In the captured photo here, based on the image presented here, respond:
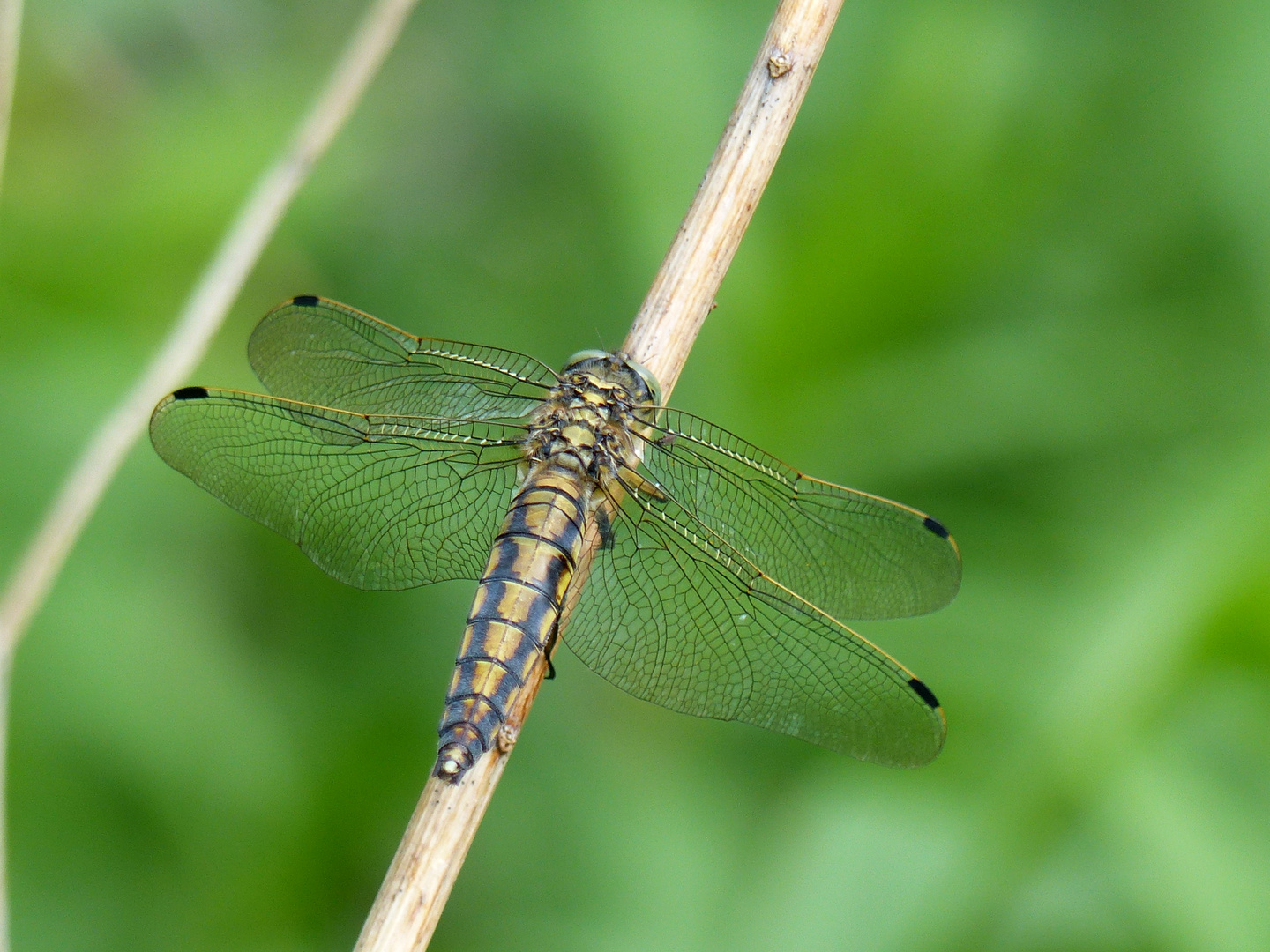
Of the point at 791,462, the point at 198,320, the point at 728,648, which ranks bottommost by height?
the point at 728,648

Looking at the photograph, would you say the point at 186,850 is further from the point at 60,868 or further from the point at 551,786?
the point at 551,786

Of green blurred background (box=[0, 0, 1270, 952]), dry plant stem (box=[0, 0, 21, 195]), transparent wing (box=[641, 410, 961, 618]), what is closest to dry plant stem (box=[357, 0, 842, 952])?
transparent wing (box=[641, 410, 961, 618])

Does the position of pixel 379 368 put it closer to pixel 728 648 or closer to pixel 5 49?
pixel 5 49

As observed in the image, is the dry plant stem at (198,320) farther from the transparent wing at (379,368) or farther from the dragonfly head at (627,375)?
the dragonfly head at (627,375)

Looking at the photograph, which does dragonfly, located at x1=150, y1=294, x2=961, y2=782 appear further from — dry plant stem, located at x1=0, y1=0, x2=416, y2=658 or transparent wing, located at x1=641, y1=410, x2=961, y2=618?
dry plant stem, located at x1=0, y1=0, x2=416, y2=658

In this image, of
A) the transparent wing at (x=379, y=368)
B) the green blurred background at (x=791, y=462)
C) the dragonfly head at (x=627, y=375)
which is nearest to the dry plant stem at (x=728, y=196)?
the dragonfly head at (x=627, y=375)

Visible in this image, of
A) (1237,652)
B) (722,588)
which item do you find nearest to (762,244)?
(722,588)

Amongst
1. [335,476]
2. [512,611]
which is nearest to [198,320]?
[335,476]

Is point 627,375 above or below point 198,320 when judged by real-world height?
above
